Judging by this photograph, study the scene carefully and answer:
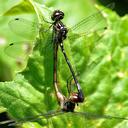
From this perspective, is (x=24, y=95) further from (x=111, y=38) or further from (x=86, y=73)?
(x=111, y=38)

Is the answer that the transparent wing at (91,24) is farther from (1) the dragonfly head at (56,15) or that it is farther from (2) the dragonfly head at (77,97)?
(2) the dragonfly head at (77,97)

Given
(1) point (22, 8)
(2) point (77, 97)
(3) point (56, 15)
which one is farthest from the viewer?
(3) point (56, 15)

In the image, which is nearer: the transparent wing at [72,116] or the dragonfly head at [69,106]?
the transparent wing at [72,116]

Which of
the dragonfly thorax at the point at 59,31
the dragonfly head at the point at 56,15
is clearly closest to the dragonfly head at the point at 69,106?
the dragonfly thorax at the point at 59,31

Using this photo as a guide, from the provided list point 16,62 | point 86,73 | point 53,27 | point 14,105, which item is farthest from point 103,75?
point 16,62

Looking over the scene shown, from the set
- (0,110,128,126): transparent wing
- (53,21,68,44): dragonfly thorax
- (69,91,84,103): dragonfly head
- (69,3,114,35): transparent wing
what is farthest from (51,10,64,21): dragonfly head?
(0,110,128,126): transparent wing

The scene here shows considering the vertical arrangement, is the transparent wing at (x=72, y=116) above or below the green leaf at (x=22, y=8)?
below

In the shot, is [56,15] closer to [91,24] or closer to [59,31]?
[59,31]

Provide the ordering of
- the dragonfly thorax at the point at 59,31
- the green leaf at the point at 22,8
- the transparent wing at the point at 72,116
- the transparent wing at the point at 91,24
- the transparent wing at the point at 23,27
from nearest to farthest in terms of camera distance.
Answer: the transparent wing at the point at 72,116, the green leaf at the point at 22,8, the dragonfly thorax at the point at 59,31, the transparent wing at the point at 23,27, the transparent wing at the point at 91,24

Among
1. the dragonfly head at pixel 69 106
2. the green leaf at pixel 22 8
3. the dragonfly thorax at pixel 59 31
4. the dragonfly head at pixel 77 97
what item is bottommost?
the dragonfly head at pixel 69 106

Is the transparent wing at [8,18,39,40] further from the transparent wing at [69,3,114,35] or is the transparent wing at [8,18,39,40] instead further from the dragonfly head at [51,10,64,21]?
the transparent wing at [69,3,114,35]

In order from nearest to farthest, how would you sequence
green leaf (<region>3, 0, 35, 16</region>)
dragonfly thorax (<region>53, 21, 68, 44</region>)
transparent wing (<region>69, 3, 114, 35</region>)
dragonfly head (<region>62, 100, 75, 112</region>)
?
dragonfly head (<region>62, 100, 75, 112</region>) < green leaf (<region>3, 0, 35, 16</region>) < dragonfly thorax (<region>53, 21, 68, 44</region>) < transparent wing (<region>69, 3, 114, 35</region>)

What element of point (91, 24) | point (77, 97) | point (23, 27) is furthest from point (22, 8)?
point (91, 24)
